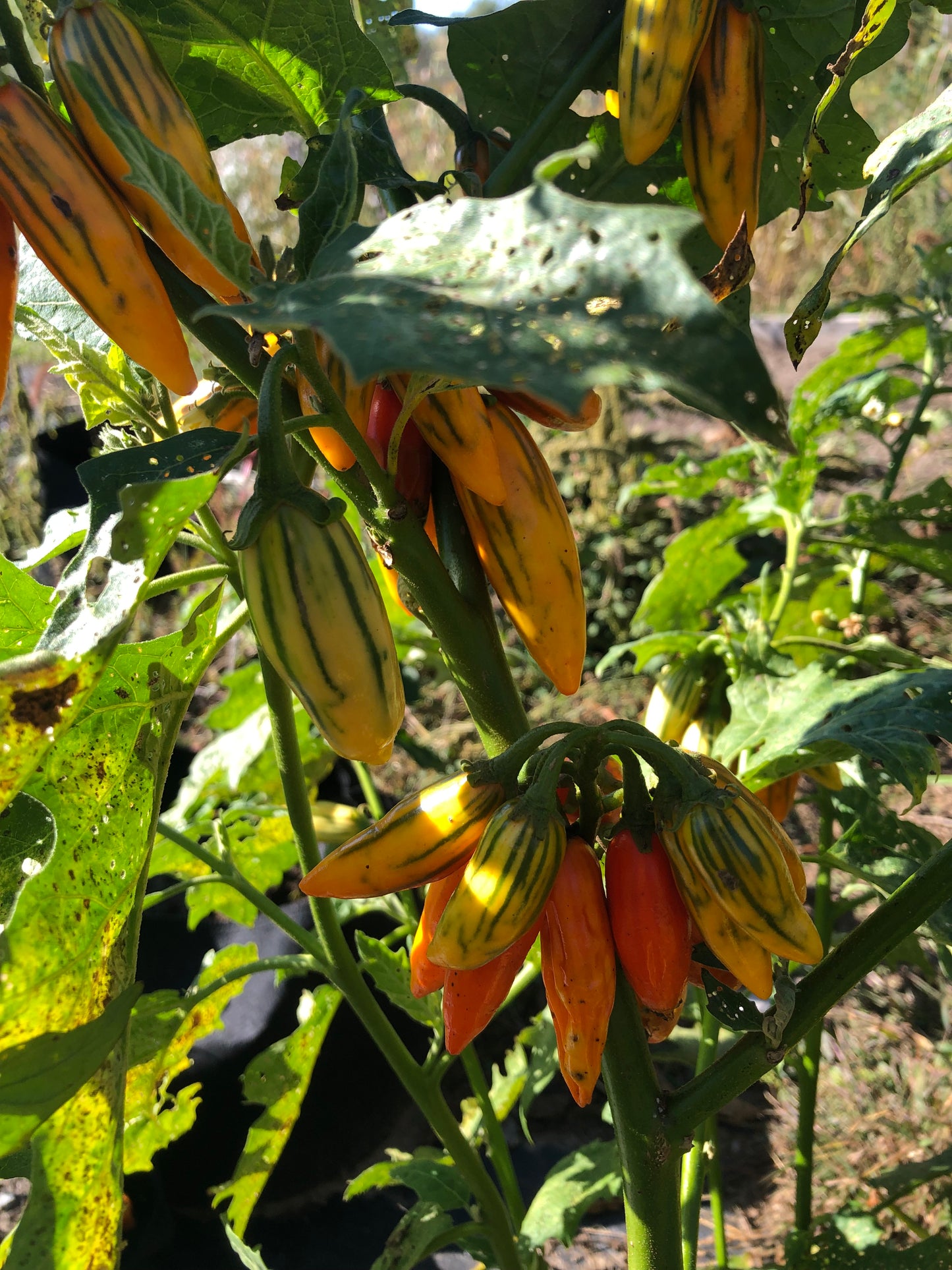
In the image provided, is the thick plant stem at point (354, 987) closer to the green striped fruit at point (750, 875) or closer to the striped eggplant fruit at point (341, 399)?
the striped eggplant fruit at point (341, 399)

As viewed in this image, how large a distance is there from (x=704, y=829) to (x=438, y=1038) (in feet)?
1.63

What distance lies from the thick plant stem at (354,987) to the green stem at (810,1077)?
43 centimetres

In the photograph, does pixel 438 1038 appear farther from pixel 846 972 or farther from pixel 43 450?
pixel 43 450

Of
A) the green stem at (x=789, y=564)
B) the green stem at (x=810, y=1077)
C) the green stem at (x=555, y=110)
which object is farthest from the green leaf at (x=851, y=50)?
the green stem at (x=810, y=1077)

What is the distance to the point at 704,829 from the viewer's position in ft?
1.85

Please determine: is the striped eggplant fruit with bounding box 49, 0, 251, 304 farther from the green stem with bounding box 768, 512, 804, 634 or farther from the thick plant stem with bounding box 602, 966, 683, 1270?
the green stem with bounding box 768, 512, 804, 634

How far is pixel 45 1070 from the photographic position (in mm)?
560

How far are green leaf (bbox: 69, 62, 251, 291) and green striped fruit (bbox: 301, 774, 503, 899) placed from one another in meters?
0.31

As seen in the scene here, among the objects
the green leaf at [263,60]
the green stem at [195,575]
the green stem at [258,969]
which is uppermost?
the green leaf at [263,60]

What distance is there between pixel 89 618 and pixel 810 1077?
1105 mm

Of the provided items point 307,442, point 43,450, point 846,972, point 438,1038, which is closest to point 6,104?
point 307,442

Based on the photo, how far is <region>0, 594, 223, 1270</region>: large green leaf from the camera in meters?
0.57

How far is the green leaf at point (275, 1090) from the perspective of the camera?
112cm

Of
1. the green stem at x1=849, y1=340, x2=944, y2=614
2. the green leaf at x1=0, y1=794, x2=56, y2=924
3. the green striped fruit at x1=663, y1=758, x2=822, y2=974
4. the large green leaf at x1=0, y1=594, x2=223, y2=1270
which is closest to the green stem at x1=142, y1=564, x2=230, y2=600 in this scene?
the large green leaf at x1=0, y1=594, x2=223, y2=1270
